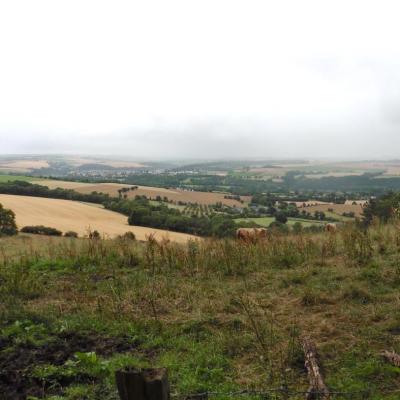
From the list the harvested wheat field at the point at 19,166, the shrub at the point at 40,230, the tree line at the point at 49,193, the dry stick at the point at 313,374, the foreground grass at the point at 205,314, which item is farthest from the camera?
the harvested wheat field at the point at 19,166

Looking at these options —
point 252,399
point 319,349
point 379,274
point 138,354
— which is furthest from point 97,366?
point 379,274

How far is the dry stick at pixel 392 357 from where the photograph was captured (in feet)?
14.8

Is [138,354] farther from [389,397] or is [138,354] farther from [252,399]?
[389,397]

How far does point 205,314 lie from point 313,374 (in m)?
2.55

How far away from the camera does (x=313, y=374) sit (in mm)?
4281

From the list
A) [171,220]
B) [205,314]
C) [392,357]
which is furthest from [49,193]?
[392,357]

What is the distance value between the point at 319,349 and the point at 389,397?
126 centimetres

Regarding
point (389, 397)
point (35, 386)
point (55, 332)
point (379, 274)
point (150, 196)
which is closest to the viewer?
point (389, 397)

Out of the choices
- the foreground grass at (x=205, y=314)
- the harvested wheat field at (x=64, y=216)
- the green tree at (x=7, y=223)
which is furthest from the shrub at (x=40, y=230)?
the foreground grass at (x=205, y=314)

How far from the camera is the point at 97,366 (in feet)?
16.2

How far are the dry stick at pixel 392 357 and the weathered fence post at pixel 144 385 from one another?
3.26 m

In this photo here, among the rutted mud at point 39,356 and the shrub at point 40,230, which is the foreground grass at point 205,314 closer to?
the rutted mud at point 39,356

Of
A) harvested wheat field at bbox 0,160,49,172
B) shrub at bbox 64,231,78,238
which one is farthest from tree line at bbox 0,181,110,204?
harvested wheat field at bbox 0,160,49,172

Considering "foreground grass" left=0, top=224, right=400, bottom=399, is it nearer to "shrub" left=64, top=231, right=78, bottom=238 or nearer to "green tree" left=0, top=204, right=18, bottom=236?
"shrub" left=64, top=231, right=78, bottom=238
